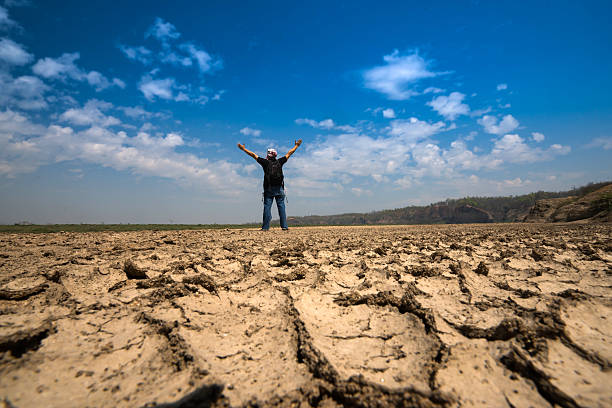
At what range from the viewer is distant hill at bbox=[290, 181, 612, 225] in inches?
421

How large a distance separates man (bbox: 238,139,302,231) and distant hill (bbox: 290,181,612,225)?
1053 centimetres

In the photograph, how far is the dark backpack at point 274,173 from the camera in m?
6.52

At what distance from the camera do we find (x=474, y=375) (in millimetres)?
1194

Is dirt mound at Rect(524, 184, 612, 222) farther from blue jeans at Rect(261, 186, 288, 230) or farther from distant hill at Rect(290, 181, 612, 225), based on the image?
blue jeans at Rect(261, 186, 288, 230)

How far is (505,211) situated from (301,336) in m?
35.4

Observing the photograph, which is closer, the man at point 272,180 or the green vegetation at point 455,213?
the man at point 272,180

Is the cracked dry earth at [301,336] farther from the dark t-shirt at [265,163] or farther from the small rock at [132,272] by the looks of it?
the dark t-shirt at [265,163]

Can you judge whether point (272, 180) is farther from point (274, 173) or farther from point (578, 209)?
point (578, 209)

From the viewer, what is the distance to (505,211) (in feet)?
97.5

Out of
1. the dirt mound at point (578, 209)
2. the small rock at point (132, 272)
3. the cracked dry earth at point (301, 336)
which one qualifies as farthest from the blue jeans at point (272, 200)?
the dirt mound at point (578, 209)

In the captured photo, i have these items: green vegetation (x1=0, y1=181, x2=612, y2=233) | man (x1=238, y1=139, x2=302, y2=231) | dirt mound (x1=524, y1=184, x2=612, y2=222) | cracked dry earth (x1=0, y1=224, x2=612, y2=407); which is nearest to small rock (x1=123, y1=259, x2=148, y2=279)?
cracked dry earth (x1=0, y1=224, x2=612, y2=407)

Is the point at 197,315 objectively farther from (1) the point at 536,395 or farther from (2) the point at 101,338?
(1) the point at 536,395

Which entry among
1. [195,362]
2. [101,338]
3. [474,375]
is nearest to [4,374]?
[101,338]

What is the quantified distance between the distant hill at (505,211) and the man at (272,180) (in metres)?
10.5
